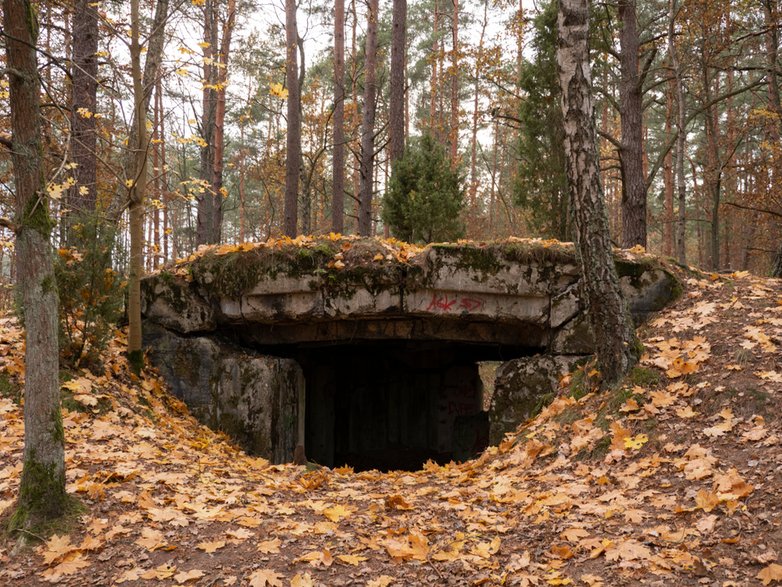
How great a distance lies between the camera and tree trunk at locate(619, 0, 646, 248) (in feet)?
32.2

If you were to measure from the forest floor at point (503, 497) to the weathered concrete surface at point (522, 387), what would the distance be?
64 centimetres

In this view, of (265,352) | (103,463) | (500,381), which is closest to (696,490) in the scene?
(500,381)

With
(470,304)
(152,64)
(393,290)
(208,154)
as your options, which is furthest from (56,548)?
(208,154)

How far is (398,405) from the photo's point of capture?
13.0 meters

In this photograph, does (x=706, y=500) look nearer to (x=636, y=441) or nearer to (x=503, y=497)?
(x=636, y=441)

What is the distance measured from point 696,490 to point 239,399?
5.24m

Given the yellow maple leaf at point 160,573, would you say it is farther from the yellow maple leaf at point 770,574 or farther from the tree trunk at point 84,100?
the tree trunk at point 84,100

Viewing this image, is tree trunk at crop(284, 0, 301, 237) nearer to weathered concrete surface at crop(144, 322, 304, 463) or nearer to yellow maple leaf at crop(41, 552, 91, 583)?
weathered concrete surface at crop(144, 322, 304, 463)

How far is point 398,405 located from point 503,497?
8.81 meters

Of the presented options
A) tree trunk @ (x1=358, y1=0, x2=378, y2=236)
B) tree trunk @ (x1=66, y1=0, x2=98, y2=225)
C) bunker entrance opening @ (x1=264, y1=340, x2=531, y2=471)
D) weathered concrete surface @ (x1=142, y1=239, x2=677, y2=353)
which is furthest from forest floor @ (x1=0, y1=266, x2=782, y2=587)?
tree trunk @ (x1=358, y1=0, x2=378, y2=236)

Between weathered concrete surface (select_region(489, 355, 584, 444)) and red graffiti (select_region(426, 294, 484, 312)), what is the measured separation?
0.81m

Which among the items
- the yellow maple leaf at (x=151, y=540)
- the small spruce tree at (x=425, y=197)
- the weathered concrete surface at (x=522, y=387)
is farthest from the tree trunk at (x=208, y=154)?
Result: the yellow maple leaf at (x=151, y=540)

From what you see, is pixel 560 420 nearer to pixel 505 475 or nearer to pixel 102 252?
pixel 505 475

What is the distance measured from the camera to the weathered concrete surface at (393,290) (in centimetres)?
684
